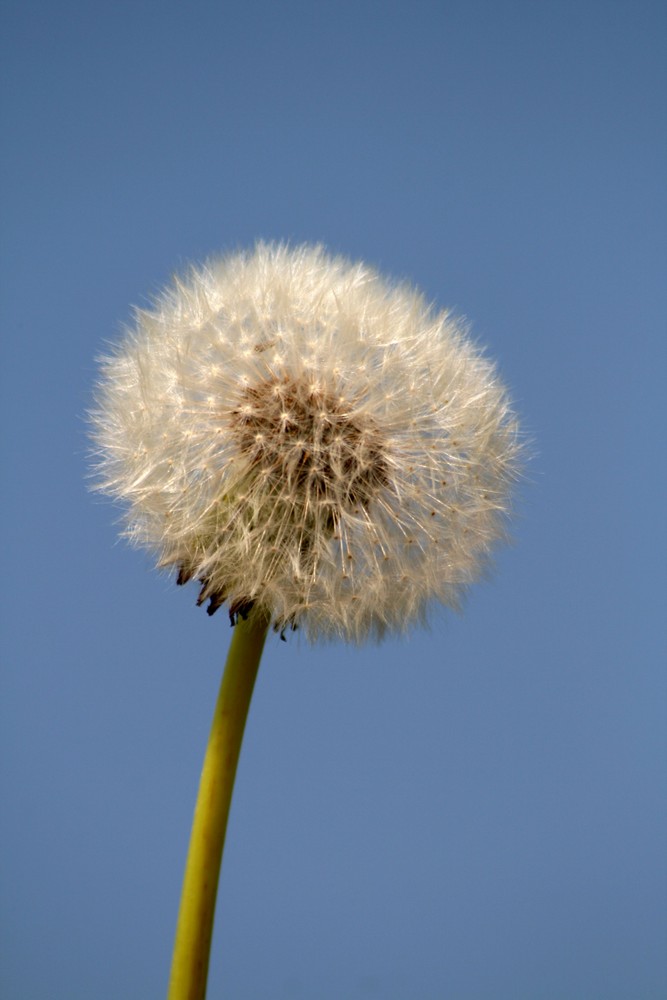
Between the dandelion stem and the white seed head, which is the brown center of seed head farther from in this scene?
the dandelion stem

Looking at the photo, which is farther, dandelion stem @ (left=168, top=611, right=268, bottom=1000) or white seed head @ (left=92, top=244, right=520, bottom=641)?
white seed head @ (left=92, top=244, right=520, bottom=641)

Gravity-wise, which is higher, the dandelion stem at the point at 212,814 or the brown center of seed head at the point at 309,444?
the brown center of seed head at the point at 309,444

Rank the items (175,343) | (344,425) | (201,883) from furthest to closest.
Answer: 1. (175,343)
2. (344,425)
3. (201,883)

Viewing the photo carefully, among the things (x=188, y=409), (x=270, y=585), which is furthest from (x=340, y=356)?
(x=270, y=585)

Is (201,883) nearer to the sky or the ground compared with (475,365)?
nearer to the ground

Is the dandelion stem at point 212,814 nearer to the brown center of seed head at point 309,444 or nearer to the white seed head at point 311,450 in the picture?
the white seed head at point 311,450

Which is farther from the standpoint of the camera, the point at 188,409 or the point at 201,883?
the point at 188,409

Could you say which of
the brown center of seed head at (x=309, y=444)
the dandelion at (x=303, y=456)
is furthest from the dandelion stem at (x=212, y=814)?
the brown center of seed head at (x=309, y=444)

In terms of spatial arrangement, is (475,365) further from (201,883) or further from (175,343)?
(201,883)

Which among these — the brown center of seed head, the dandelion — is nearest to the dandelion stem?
the dandelion
